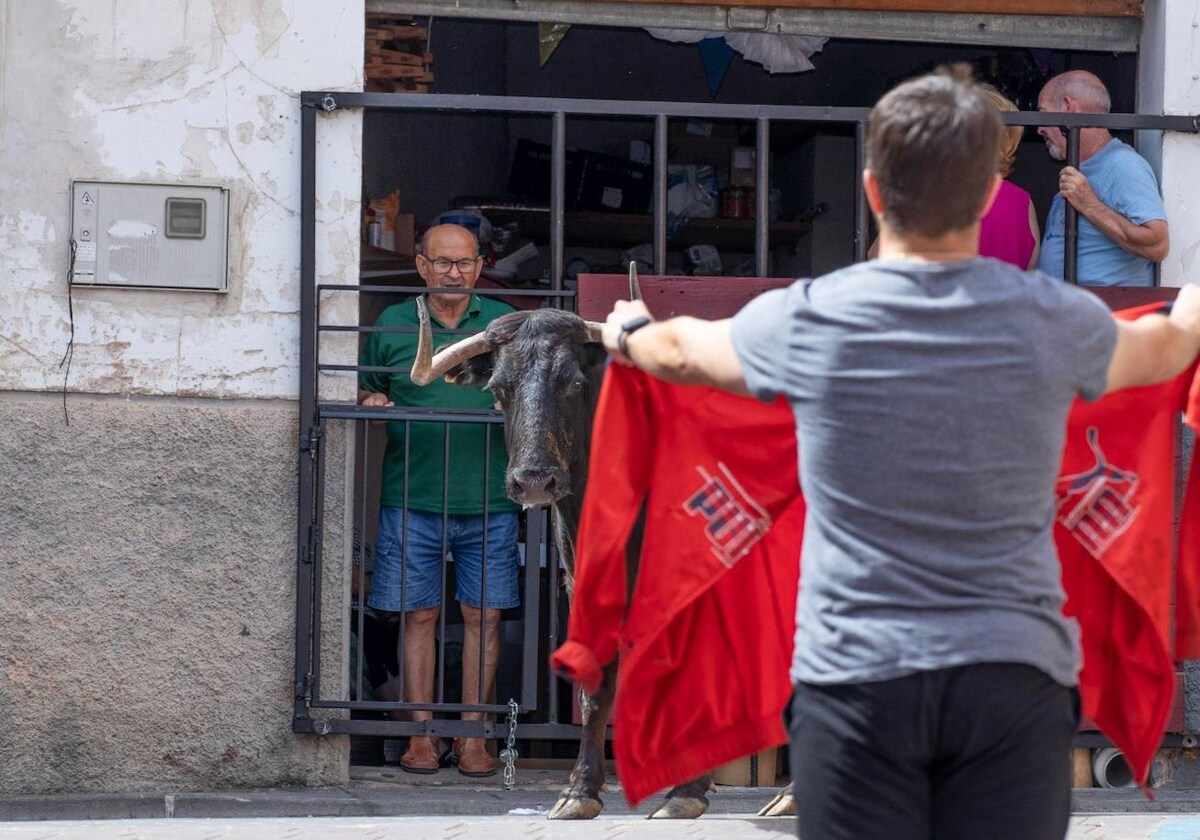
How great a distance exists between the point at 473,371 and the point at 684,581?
277 centimetres

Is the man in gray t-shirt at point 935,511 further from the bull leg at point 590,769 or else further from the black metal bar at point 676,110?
the black metal bar at point 676,110

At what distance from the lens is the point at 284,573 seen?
727cm

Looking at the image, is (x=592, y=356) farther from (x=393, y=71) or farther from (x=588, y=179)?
(x=588, y=179)

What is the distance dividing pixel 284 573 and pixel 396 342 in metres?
1.10

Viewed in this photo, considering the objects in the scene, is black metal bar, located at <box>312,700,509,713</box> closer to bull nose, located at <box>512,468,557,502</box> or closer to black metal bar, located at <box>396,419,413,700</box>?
black metal bar, located at <box>396,419,413,700</box>

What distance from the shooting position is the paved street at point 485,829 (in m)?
5.54

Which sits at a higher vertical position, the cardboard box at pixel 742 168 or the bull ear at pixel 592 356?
the cardboard box at pixel 742 168

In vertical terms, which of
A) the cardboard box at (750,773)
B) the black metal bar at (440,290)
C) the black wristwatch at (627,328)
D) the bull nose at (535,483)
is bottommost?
the cardboard box at (750,773)

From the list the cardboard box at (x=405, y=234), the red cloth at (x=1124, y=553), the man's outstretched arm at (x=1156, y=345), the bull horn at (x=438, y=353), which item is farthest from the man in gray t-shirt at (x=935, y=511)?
the cardboard box at (x=405, y=234)

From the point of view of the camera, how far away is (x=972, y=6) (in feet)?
25.2

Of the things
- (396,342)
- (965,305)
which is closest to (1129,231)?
(396,342)

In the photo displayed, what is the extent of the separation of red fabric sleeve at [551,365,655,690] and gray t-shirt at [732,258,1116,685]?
92 centimetres

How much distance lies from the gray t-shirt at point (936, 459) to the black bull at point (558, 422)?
9.91ft

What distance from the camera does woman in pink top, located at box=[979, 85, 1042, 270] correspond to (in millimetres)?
7309
